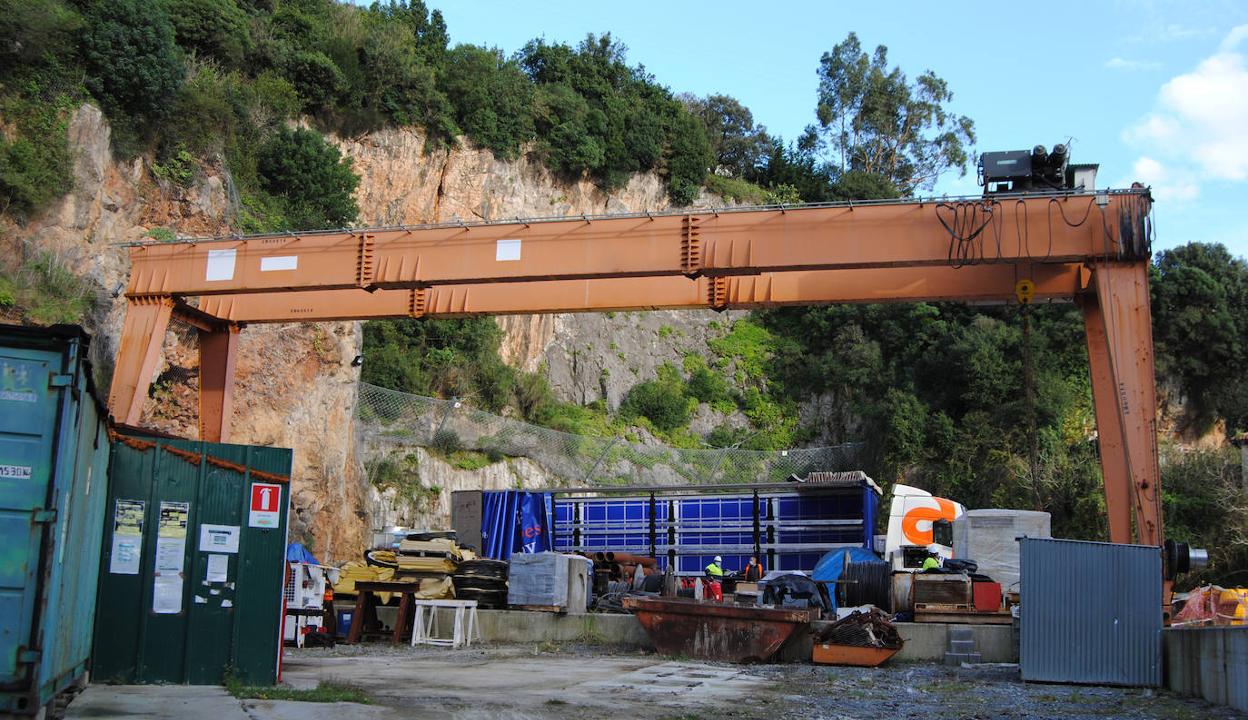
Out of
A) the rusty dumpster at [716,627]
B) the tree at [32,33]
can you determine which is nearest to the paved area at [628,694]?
the rusty dumpster at [716,627]

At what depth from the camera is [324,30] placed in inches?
1415

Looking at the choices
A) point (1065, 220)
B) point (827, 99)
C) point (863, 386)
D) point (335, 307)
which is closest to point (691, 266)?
point (1065, 220)

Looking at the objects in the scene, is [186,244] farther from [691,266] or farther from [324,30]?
[324,30]

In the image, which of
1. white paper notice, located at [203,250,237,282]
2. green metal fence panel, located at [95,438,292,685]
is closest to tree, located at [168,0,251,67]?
white paper notice, located at [203,250,237,282]

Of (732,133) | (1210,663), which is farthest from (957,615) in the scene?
(732,133)

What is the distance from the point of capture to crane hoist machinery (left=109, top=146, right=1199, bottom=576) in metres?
15.1

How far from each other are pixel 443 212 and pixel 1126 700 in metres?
31.1

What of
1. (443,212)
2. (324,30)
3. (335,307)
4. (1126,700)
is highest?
(324,30)

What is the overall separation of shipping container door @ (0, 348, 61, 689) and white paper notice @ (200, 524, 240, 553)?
Result: 2905mm

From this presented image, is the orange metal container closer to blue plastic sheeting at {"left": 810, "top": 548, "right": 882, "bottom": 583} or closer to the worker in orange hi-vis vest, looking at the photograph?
blue plastic sheeting at {"left": 810, "top": 548, "right": 882, "bottom": 583}

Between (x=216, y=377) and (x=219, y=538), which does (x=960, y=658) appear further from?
(x=216, y=377)

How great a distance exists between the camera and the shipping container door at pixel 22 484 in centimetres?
659

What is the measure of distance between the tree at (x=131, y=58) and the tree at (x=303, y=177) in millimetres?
5165

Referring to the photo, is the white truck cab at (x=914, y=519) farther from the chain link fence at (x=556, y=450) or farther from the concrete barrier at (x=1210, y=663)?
the concrete barrier at (x=1210, y=663)
